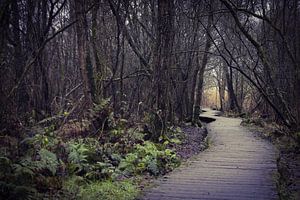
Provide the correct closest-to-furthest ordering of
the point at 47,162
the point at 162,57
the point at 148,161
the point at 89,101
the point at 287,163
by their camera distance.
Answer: the point at 47,162 → the point at 148,161 → the point at 287,163 → the point at 162,57 → the point at 89,101

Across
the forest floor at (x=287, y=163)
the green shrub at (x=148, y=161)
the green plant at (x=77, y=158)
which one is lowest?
the forest floor at (x=287, y=163)

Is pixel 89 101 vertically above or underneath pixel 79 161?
above

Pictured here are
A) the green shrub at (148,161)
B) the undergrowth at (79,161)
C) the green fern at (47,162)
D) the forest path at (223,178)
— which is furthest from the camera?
the green shrub at (148,161)

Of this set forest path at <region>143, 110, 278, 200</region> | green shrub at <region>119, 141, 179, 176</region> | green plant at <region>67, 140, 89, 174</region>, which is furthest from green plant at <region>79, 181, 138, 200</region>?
green shrub at <region>119, 141, 179, 176</region>

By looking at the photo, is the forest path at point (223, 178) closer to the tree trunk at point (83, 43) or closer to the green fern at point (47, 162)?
the green fern at point (47, 162)

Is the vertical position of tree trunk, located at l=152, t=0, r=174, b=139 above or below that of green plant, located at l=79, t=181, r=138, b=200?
above

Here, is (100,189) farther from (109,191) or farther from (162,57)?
(162,57)

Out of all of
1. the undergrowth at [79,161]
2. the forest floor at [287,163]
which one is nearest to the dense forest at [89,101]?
the undergrowth at [79,161]

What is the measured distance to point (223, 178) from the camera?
288 inches

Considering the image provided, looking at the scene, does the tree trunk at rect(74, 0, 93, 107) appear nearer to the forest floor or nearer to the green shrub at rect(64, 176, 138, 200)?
the green shrub at rect(64, 176, 138, 200)

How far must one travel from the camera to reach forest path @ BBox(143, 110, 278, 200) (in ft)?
20.2

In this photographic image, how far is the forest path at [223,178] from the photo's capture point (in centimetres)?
616

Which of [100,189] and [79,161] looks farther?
[79,161]

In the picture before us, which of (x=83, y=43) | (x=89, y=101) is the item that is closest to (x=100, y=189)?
(x=89, y=101)
